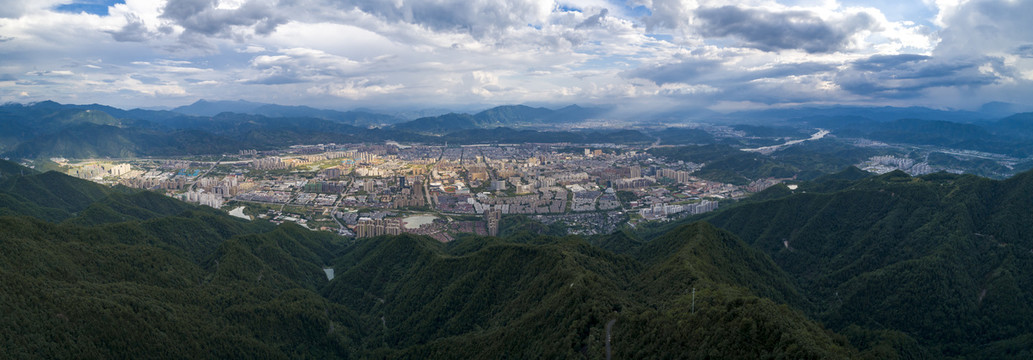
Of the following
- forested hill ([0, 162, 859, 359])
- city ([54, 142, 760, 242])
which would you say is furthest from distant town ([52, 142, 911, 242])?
forested hill ([0, 162, 859, 359])

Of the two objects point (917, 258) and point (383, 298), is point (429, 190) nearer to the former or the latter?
point (383, 298)

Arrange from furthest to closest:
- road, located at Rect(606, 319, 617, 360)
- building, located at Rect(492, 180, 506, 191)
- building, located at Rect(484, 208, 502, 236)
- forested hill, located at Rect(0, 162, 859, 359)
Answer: building, located at Rect(492, 180, 506, 191), building, located at Rect(484, 208, 502, 236), forested hill, located at Rect(0, 162, 859, 359), road, located at Rect(606, 319, 617, 360)

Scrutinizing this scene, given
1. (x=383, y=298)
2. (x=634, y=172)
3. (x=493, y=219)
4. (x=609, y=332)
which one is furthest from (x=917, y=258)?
(x=634, y=172)

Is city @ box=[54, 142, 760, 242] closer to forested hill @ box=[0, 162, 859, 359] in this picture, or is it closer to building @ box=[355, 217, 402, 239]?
building @ box=[355, 217, 402, 239]

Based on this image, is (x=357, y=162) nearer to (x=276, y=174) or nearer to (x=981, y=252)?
(x=276, y=174)

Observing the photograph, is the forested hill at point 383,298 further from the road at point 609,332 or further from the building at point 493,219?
the building at point 493,219

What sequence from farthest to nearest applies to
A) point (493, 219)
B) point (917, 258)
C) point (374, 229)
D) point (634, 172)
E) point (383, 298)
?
point (634, 172) → point (493, 219) → point (374, 229) → point (383, 298) → point (917, 258)

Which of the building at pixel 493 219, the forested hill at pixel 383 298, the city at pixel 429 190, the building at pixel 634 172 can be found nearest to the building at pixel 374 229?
the city at pixel 429 190

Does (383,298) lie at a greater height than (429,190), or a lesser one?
lesser

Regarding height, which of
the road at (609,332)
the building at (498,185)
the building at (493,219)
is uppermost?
the road at (609,332)
